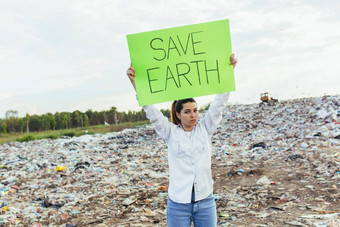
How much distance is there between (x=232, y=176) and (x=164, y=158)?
2.68 meters

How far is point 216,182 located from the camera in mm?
5113

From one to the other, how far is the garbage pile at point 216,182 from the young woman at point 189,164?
1.87 metres

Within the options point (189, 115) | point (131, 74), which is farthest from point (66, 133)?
point (189, 115)

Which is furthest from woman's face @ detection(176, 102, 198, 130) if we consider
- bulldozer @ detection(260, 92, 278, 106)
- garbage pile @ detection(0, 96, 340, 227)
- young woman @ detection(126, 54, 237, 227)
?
bulldozer @ detection(260, 92, 278, 106)

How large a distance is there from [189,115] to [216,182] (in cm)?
357

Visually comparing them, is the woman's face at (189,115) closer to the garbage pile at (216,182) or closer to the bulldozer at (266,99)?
the garbage pile at (216,182)

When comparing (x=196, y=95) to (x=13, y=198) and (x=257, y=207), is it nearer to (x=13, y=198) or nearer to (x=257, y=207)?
(x=257, y=207)

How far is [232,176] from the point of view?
5.33m

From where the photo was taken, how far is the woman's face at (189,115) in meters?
1.85

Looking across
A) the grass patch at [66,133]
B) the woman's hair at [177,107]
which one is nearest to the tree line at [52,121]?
the grass patch at [66,133]

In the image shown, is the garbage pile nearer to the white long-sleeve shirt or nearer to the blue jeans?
the blue jeans

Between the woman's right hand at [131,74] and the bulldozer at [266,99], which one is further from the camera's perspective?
the bulldozer at [266,99]

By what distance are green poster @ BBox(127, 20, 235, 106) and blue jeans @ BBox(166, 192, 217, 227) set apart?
2.36 ft

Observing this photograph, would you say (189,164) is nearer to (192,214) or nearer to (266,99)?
(192,214)
